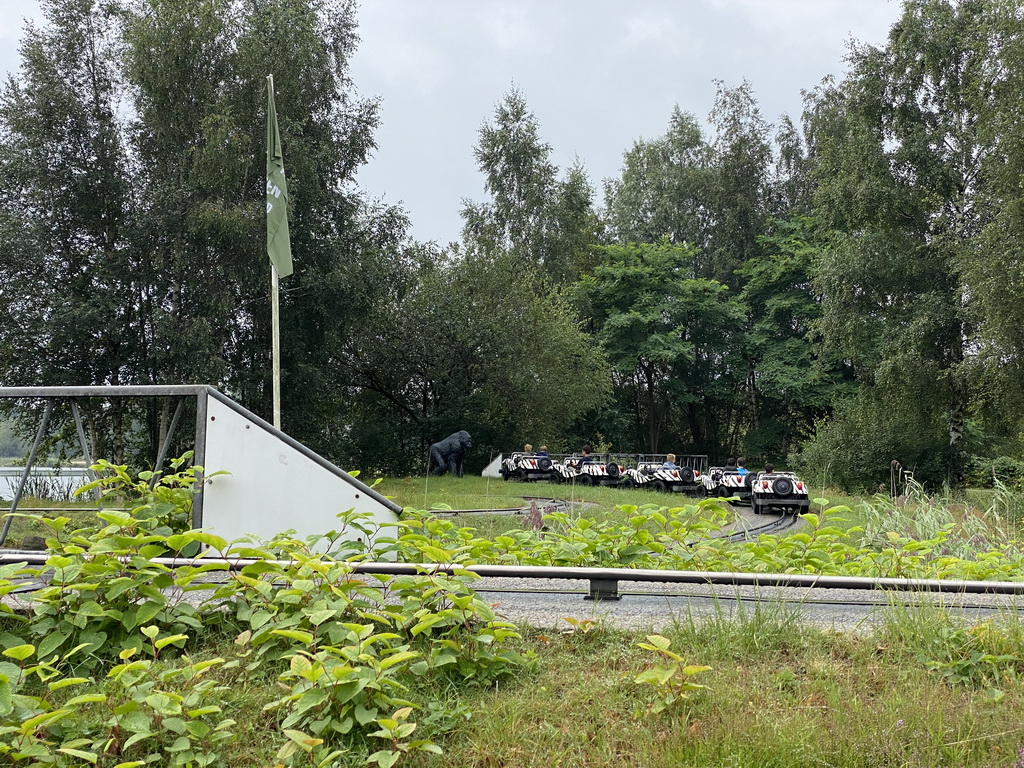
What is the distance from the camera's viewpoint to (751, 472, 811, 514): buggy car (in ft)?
54.8

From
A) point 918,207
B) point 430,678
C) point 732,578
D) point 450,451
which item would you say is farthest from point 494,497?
point 918,207

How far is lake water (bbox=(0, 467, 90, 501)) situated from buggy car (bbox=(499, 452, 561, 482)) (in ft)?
42.9

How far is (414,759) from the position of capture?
8.93 ft

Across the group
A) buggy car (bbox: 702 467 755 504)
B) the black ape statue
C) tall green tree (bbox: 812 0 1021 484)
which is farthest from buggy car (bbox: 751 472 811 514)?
the black ape statue

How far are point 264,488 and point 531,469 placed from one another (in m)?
17.7

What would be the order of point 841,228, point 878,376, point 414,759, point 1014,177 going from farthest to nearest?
point 841,228
point 878,376
point 1014,177
point 414,759

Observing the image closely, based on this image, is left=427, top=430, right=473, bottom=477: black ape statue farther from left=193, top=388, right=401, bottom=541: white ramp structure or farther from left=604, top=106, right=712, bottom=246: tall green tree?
left=604, top=106, right=712, bottom=246: tall green tree

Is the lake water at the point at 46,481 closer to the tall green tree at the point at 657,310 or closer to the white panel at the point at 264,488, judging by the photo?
the white panel at the point at 264,488

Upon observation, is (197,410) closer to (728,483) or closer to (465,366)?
(728,483)

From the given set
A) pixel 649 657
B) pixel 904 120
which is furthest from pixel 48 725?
pixel 904 120

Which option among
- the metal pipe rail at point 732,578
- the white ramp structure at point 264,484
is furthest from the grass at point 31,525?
the metal pipe rail at point 732,578

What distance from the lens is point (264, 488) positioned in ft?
17.4

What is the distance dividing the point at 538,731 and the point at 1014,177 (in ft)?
66.7

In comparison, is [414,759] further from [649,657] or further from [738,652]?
[738,652]
